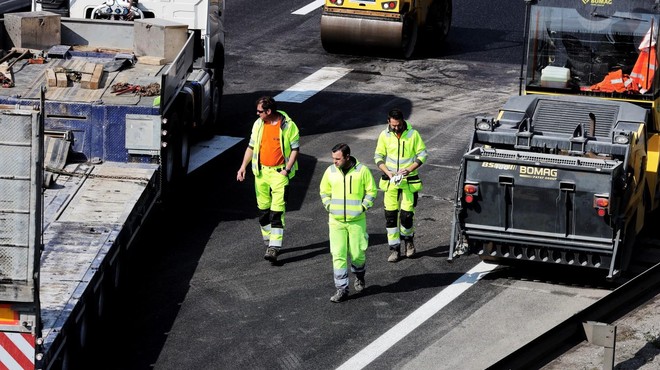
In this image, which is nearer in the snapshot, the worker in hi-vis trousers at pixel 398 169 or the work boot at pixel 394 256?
the worker in hi-vis trousers at pixel 398 169

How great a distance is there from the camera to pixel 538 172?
13789 millimetres

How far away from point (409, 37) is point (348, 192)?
12.8m

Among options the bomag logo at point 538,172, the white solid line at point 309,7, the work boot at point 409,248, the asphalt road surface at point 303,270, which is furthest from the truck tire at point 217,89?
the white solid line at point 309,7

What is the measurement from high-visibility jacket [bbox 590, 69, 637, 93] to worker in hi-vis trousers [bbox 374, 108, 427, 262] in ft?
8.06

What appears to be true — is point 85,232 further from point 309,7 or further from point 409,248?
point 309,7

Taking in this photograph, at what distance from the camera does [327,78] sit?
79.6 feet

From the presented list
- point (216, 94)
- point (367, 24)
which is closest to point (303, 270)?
point (216, 94)

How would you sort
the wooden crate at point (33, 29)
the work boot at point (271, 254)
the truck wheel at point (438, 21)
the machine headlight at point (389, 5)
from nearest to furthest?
the work boot at point (271, 254) < the wooden crate at point (33, 29) < the machine headlight at point (389, 5) < the truck wheel at point (438, 21)

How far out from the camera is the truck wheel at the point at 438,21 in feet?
87.9

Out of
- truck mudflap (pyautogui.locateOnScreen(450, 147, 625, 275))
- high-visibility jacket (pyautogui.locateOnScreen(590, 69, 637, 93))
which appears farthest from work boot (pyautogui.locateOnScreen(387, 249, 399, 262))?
high-visibility jacket (pyautogui.locateOnScreen(590, 69, 637, 93))

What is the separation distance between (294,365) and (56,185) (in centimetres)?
403

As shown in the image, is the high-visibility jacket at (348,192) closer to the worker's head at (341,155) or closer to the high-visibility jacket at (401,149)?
the worker's head at (341,155)

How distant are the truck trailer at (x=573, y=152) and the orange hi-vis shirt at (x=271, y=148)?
2.31 metres

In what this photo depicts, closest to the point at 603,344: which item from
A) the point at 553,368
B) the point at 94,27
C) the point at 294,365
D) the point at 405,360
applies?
the point at 553,368
